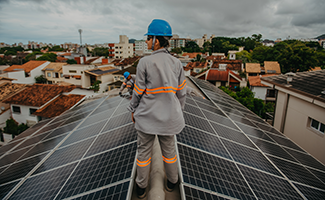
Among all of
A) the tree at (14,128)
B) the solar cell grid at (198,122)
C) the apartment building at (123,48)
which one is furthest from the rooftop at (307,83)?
the apartment building at (123,48)

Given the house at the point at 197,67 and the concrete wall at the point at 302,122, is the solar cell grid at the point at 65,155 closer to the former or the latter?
the concrete wall at the point at 302,122

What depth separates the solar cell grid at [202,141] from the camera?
406 centimetres

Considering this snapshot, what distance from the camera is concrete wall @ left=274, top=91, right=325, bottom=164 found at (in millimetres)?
8133

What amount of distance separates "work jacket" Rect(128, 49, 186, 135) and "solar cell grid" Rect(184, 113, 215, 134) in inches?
94.8

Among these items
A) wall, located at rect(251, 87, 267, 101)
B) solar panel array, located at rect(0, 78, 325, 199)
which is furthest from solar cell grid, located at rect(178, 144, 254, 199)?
wall, located at rect(251, 87, 267, 101)

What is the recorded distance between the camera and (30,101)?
23.2 meters

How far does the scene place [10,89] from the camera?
87.5 feet

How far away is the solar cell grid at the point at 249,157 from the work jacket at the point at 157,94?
2292mm

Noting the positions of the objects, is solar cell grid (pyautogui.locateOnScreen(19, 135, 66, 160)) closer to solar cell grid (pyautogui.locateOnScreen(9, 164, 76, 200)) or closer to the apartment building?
solar cell grid (pyautogui.locateOnScreen(9, 164, 76, 200))

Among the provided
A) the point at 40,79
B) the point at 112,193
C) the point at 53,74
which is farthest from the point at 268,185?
the point at 53,74

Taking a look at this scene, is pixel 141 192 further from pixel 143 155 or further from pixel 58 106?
pixel 58 106

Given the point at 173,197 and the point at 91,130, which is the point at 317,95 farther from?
the point at 91,130

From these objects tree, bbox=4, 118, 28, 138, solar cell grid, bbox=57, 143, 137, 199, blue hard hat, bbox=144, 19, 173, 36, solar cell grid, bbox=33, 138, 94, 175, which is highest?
blue hard hat, bbox=144, 19, 173, 36

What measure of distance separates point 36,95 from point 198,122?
86.3 feet
